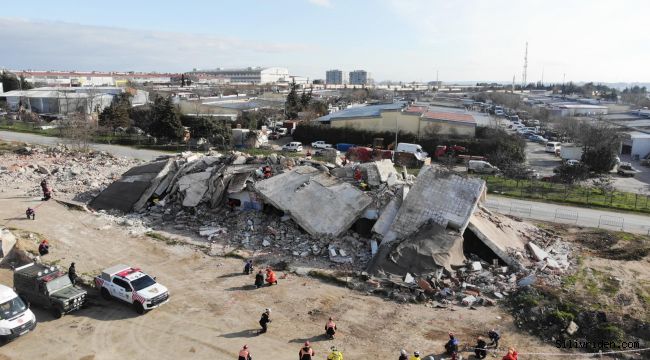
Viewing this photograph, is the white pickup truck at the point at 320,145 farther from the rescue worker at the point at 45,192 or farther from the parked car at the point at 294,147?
the rescue worker at the point at 45,192

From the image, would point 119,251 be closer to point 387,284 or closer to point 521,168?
point 387,284

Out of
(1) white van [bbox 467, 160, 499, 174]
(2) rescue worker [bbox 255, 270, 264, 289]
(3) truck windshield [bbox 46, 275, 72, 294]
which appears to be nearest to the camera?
(3) truck windshield [bbox 46, 275, 72, 294]

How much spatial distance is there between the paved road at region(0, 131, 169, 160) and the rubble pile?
2.92m

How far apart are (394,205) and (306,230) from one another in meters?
4.12

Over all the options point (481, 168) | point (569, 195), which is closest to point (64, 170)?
point (481, 168)

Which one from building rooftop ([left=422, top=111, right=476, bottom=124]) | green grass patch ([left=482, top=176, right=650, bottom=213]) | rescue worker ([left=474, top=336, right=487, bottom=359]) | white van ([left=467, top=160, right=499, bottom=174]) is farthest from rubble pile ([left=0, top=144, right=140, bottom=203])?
building rooftop ([left=422, top=111, right=476, bottom=124])

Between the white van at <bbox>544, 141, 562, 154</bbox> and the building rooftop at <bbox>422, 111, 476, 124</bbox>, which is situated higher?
the building rooftop at <bbox>422, 111, 476, 124</bbox>

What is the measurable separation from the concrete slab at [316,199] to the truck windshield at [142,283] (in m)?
7.47

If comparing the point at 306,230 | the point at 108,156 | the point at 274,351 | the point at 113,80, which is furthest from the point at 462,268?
the point at 113,80

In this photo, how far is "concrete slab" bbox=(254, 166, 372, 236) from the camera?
66.0 feet

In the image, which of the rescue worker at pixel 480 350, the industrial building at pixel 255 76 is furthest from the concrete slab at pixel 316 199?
the industrial building at pixel 255 76

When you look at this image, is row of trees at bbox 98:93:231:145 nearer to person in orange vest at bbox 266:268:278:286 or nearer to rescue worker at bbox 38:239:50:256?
rescue worker at bbox 38:239:50:256

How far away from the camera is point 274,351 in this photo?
12422 mm

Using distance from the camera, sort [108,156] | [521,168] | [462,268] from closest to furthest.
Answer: [462,268]
[521,168]
[108,156]
